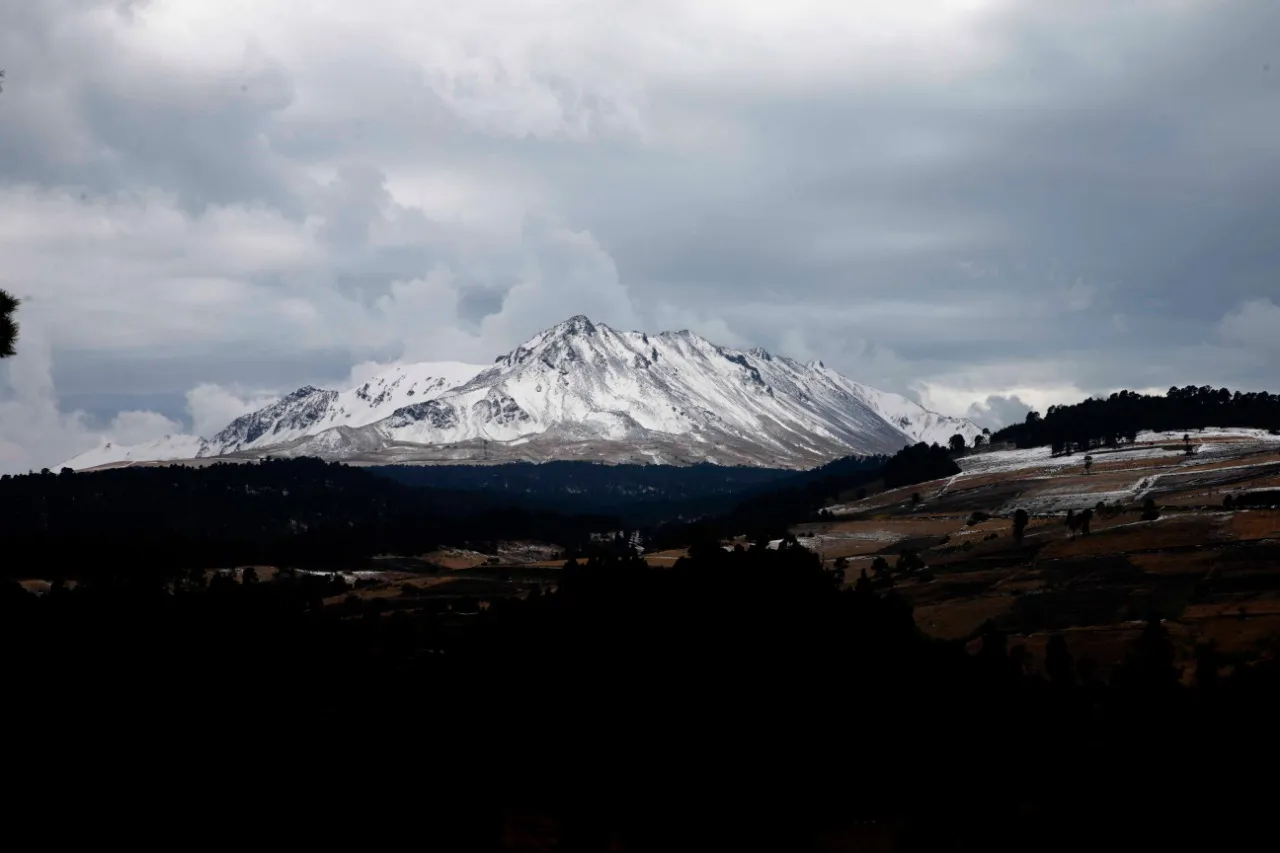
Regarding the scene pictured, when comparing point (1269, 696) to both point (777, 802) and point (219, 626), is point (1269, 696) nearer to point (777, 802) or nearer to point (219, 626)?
point (777, 802)

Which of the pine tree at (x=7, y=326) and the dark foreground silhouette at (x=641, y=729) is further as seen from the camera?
the dark foreground silhouette at (x=641, y=729)

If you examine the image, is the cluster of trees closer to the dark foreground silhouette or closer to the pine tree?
the pine tree

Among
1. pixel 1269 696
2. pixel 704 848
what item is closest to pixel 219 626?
pixel 704 848

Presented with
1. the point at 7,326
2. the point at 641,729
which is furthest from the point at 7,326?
the point at 641,729

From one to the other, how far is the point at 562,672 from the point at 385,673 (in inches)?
859

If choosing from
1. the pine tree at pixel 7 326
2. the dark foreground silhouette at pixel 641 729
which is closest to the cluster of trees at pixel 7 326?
the pine tree at pixel 7 326

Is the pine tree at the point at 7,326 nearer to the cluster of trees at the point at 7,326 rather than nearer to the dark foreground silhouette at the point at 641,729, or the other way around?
the cluster of trees at the point at 7,326

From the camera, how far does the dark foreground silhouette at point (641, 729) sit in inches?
3383

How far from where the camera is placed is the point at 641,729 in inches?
4195

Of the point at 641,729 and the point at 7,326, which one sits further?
the point at 641,729

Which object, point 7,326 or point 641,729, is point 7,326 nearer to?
point 7,326

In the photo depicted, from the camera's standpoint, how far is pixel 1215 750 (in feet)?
305

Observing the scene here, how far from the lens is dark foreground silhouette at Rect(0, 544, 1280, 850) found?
8594 cm

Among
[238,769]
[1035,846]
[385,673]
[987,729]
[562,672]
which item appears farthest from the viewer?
[385,673]
